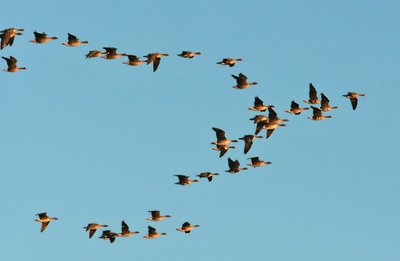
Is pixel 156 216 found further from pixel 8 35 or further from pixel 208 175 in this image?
pixel 8 35

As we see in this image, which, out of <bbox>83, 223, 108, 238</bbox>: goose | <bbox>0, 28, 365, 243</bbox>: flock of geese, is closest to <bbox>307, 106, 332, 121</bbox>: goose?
<bbox>0, 28, 365, 243</bbox>: flock of geese

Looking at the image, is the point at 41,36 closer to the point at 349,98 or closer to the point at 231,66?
the point at 231,66

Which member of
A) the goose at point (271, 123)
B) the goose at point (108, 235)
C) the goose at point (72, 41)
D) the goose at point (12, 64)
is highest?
the goose at point (72, 41)

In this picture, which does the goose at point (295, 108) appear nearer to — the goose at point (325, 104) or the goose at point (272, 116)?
the goose at point (325, 104)

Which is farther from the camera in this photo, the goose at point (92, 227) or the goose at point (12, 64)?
the goose at point (92, 227)

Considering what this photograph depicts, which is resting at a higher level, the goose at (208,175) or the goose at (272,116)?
the goose at (272,116)

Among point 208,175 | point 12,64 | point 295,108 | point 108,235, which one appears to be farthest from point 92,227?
point 295,108

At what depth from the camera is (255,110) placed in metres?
88.3

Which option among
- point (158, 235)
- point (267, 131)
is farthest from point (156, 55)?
point (158, 235)

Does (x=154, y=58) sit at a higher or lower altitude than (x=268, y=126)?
higher

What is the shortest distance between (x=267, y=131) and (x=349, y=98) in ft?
22.1

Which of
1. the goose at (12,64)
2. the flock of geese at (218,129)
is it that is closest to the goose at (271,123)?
the flock of geese at (218,129)

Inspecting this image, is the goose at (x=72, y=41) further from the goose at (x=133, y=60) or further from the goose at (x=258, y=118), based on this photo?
the goose at (x=258, y=118)

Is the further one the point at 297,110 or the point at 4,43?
the point at 297,110
